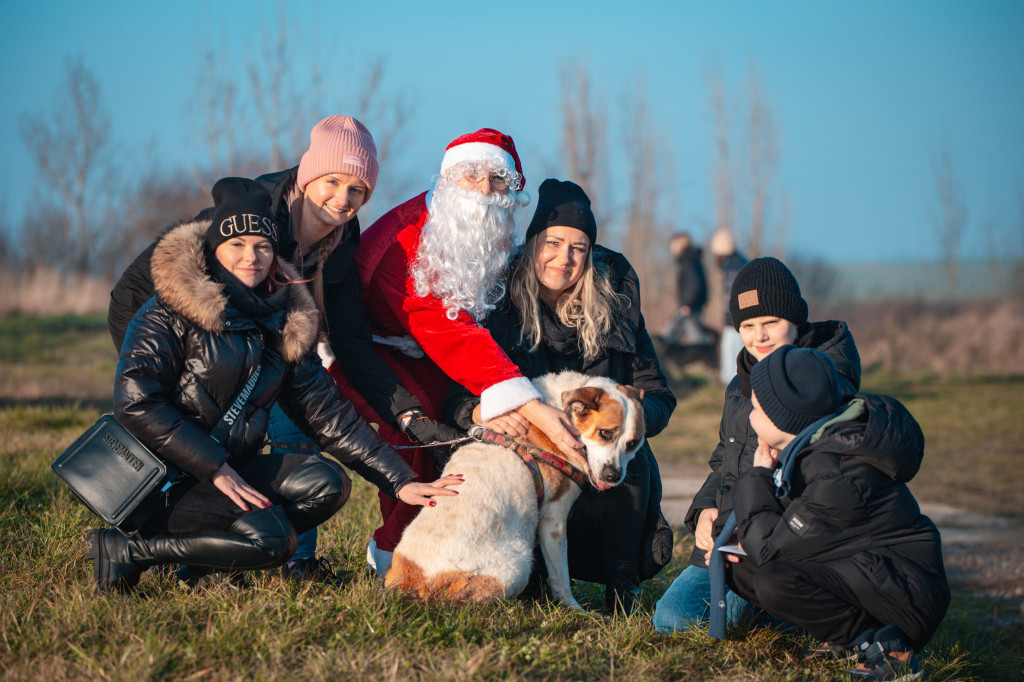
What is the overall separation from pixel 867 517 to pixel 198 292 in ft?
8.58

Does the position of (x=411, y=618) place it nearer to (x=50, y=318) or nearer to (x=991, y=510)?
(x=991, y=510)

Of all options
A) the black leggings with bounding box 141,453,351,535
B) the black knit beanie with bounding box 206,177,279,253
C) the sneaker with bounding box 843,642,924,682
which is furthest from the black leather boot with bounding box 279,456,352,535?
the sneaker with bounding box 843,642,924,682

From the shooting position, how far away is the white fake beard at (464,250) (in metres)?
3.81

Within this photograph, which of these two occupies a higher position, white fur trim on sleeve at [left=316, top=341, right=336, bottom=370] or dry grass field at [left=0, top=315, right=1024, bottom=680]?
white fur trim on sleeve at [left=316, top=341, right=336, bottom=370]

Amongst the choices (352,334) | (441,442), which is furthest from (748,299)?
(352,334)

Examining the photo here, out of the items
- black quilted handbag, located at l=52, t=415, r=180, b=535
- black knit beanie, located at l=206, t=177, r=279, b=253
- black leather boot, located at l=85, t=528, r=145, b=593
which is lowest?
black leather boot, located at l=85, t=528, r=145, b=593

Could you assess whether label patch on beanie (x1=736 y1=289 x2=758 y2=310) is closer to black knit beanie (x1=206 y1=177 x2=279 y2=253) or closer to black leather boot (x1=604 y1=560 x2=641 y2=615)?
black leather boot (x1=604 y1=560 x2=641 y2=615)

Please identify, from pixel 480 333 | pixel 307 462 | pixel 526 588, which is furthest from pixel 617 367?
pixel 307 462

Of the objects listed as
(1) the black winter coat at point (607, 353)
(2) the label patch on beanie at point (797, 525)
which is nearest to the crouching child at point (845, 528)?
(2) the label patch on beanie at point (797, 525)

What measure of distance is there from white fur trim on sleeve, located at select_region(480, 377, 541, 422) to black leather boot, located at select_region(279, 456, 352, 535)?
0.75m

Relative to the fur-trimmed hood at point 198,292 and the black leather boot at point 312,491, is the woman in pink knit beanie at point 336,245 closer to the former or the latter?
the fur-trimmed hood at point 198,292

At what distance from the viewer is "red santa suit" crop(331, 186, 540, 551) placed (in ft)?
12.1

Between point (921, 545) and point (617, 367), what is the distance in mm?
1702

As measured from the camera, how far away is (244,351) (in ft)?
10.3
